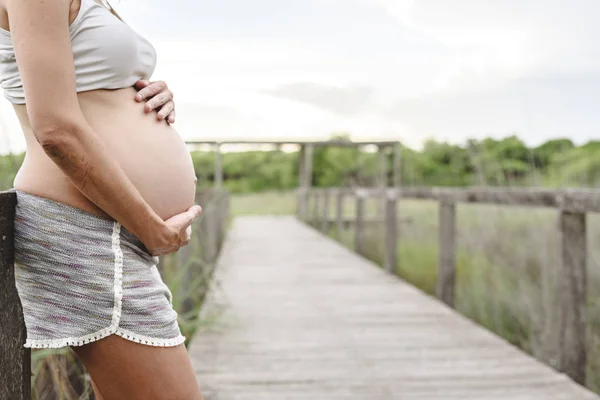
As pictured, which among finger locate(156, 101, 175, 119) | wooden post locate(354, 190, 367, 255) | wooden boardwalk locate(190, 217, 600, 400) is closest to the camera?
finger locate(156, 101, 175, 119)

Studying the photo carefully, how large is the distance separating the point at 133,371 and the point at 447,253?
3560 mm

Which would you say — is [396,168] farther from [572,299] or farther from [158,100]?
[158,100]

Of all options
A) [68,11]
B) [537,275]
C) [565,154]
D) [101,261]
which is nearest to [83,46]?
[68,11]

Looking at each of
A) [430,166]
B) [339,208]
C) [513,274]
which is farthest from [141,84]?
[430,166]

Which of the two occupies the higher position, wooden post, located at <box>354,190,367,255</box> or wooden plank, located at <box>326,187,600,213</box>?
wooden plank, located at <box>326,187,600,213</box>

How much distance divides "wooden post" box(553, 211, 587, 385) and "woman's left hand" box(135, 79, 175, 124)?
2052mm

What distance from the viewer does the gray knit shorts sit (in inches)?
40.8

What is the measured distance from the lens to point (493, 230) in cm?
497

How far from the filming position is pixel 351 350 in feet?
10.4

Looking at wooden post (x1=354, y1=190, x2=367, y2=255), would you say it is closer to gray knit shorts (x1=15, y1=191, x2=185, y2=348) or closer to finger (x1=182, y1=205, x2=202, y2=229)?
finger (x1=182, y1=205, x2=202, y2=229)

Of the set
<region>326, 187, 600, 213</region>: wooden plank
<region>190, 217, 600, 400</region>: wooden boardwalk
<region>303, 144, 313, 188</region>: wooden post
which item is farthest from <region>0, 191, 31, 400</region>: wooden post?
<region>303, 144, 313, 188</region>: wooden post

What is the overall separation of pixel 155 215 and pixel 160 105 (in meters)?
0.23

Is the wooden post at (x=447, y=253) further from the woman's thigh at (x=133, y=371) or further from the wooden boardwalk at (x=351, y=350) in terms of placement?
the woman's thigh at (x=133, y=371)

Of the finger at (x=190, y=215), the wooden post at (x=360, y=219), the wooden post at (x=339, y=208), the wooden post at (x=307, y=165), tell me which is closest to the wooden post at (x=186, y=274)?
the finger at (x=190, y=215)
